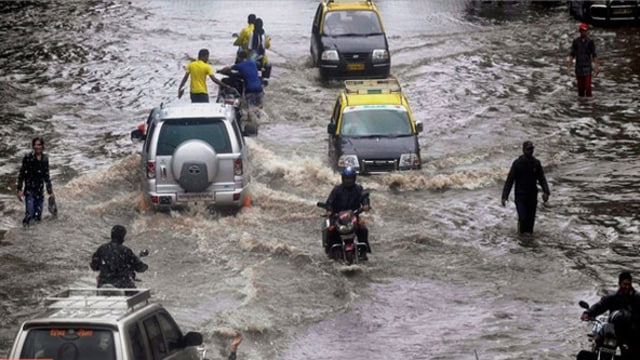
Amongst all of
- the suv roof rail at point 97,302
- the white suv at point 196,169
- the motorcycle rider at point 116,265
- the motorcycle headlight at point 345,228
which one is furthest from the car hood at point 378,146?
the suv roof rail at point 97,302

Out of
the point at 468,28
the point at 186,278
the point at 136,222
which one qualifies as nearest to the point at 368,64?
the point at 468,28

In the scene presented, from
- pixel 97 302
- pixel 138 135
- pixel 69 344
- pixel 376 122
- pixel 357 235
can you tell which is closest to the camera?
pixel 69 344

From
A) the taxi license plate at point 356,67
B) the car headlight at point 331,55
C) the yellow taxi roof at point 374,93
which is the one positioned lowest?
the taxi license plate at point 356,67

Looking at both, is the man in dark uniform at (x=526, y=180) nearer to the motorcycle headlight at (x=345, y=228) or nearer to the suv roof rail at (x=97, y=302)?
the motorcycle headlight at (x=345, y=228)

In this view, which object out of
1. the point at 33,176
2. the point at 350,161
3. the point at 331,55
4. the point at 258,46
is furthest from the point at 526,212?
the point at 331,55

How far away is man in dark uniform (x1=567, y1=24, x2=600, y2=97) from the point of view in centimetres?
2845

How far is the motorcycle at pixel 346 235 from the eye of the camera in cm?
1669

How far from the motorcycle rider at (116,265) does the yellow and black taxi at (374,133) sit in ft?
29.4

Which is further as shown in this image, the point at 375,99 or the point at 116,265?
the point at 375,99

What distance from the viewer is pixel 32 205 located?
19.3 meters

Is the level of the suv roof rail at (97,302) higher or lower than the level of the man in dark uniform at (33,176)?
higher

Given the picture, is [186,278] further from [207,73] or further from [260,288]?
[207,73]

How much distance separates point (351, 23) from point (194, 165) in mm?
14858

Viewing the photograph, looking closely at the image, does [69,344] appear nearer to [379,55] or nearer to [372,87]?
[372,87]
